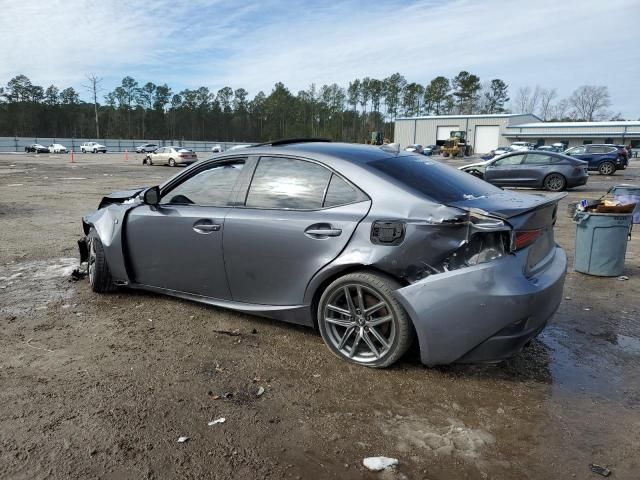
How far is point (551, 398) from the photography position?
314 centimetres

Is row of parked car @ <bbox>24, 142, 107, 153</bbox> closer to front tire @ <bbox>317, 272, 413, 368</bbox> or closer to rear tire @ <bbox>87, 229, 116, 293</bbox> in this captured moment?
rear tire @ <bbox>87, 229, 116, 293</bbox>

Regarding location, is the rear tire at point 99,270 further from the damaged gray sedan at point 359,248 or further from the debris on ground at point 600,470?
the debris on ground at point 600,470

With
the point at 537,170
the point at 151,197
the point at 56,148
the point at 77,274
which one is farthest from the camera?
the point at 56,148

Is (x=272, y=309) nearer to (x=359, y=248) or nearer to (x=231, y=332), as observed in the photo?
(x=231, y=332)

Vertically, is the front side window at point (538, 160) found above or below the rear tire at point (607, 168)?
above

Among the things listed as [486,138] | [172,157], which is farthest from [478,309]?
[486,138]

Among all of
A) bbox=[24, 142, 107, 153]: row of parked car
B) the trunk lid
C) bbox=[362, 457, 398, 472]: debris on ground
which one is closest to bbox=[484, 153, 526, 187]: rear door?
the trunk lid

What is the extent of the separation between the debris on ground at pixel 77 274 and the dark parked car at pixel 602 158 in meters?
27.1

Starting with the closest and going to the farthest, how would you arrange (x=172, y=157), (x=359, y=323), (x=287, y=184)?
(x=359, y=323)
(x=287, y=184)
(x=172, y=157)

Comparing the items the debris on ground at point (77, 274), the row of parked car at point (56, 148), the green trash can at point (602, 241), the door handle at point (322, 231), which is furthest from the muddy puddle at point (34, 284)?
the row of parked car at point (56, 148)

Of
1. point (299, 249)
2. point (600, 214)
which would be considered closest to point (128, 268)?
point (299, 249)

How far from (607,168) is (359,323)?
27.8 meters

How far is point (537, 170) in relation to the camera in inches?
678

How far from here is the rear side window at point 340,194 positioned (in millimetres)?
3484
